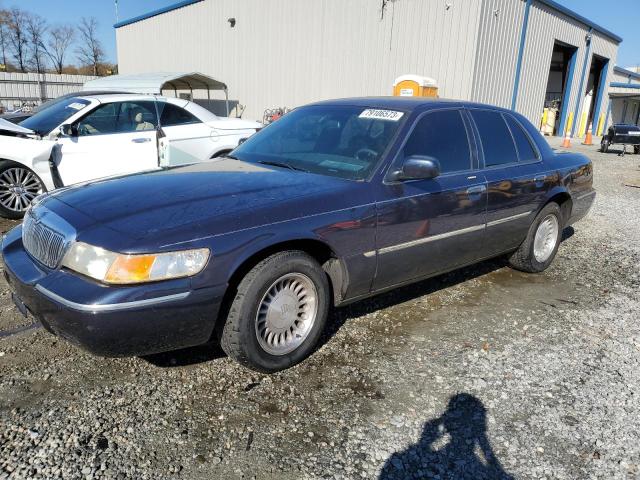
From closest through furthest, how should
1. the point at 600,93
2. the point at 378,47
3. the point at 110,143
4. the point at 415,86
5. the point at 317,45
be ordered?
the point at 110,143
the point at 415,86
the point at 378,47
the point at 317,45
the point at 600,93

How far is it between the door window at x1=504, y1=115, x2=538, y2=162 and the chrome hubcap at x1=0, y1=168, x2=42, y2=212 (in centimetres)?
565

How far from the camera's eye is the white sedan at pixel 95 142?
20.4ft

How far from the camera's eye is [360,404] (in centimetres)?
278

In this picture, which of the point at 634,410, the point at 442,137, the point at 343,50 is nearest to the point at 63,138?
the point at 442,137

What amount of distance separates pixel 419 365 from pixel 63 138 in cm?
545

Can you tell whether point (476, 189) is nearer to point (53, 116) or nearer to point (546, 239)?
point (546, 239)

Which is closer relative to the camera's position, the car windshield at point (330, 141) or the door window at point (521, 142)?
the car windshield at point (330, 141)

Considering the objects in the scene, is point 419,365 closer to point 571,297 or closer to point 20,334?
point 571,297

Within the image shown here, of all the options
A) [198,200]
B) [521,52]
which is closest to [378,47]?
[521,52]

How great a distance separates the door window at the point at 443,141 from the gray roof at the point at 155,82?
564 inches

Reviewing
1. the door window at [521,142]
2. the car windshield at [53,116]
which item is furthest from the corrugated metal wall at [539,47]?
the car windshield at [53,116]

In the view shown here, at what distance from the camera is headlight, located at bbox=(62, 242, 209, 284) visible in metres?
2.41

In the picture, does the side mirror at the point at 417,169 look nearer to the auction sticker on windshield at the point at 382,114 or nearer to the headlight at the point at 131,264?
the auction sticker on windshield at the point at 382,114

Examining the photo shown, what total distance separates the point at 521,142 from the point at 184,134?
469 cm
